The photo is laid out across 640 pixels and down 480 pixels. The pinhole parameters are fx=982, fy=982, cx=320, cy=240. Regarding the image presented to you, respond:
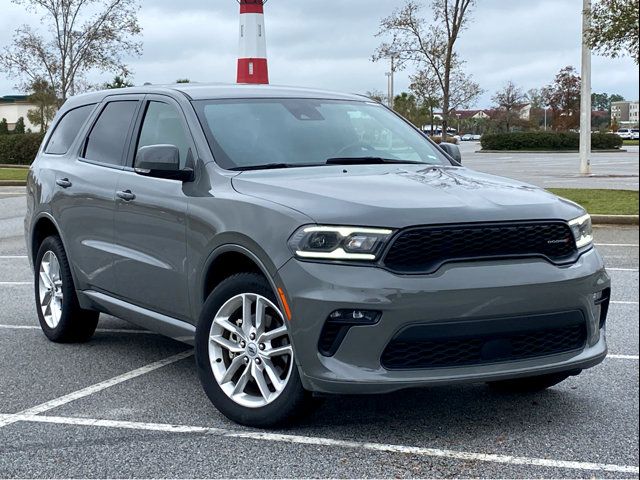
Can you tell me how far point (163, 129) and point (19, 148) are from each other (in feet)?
133

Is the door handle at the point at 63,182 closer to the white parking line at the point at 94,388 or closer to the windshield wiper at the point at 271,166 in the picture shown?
the white parking line at the point at 94,388

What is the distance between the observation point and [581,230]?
4891 mm

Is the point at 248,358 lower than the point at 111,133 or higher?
lower

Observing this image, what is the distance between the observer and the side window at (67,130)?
7.27 m

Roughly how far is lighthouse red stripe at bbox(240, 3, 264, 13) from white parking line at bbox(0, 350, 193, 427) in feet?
67.0

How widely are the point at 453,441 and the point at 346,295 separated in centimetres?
91

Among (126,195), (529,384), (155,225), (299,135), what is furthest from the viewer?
(126,195)

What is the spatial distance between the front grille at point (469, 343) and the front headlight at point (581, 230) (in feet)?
1.52

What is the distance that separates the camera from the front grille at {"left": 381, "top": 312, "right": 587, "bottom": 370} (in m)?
4.34

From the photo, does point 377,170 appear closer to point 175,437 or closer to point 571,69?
point 175,437

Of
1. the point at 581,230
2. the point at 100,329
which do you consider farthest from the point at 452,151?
the point at 100,329

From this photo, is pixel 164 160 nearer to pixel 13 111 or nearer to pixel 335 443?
pixel 335 443

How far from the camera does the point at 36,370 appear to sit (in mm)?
6297

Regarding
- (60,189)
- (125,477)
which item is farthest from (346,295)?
(60,189)
